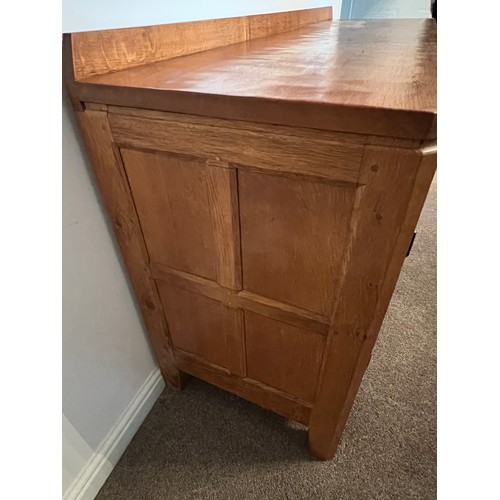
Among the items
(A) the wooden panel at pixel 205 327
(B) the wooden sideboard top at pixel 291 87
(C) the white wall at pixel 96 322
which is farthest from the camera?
(A) the wooden panel at pixel 205 327

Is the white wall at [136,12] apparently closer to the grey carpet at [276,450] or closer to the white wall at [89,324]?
the white wall at [89,324]

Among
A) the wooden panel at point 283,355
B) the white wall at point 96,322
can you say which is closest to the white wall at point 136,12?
the white wall at point 96,322

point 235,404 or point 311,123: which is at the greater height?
point 311,123

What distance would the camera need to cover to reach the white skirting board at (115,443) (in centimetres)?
88

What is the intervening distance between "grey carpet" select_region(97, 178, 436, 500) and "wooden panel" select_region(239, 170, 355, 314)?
22.7 inches

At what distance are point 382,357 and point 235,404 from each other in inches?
22.6

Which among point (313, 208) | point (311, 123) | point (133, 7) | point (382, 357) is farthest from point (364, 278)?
point (382, 357)

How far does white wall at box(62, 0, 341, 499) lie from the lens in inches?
27.1

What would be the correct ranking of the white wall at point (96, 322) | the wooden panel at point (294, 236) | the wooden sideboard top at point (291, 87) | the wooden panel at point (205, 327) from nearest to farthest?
the wooden sideboard top at point (291, 87) → the wooden panel at point (294, 236) → the white wall at point (96, 322) → the wooden panel at point (205, 327)

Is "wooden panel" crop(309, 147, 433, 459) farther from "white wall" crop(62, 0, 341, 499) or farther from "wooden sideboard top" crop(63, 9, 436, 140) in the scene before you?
"white wall" crop(62, 0, 341, 499)

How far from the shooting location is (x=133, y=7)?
743 millimetres

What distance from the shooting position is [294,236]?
614 millimetres

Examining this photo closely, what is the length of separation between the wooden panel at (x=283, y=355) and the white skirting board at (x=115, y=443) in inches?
14.9
